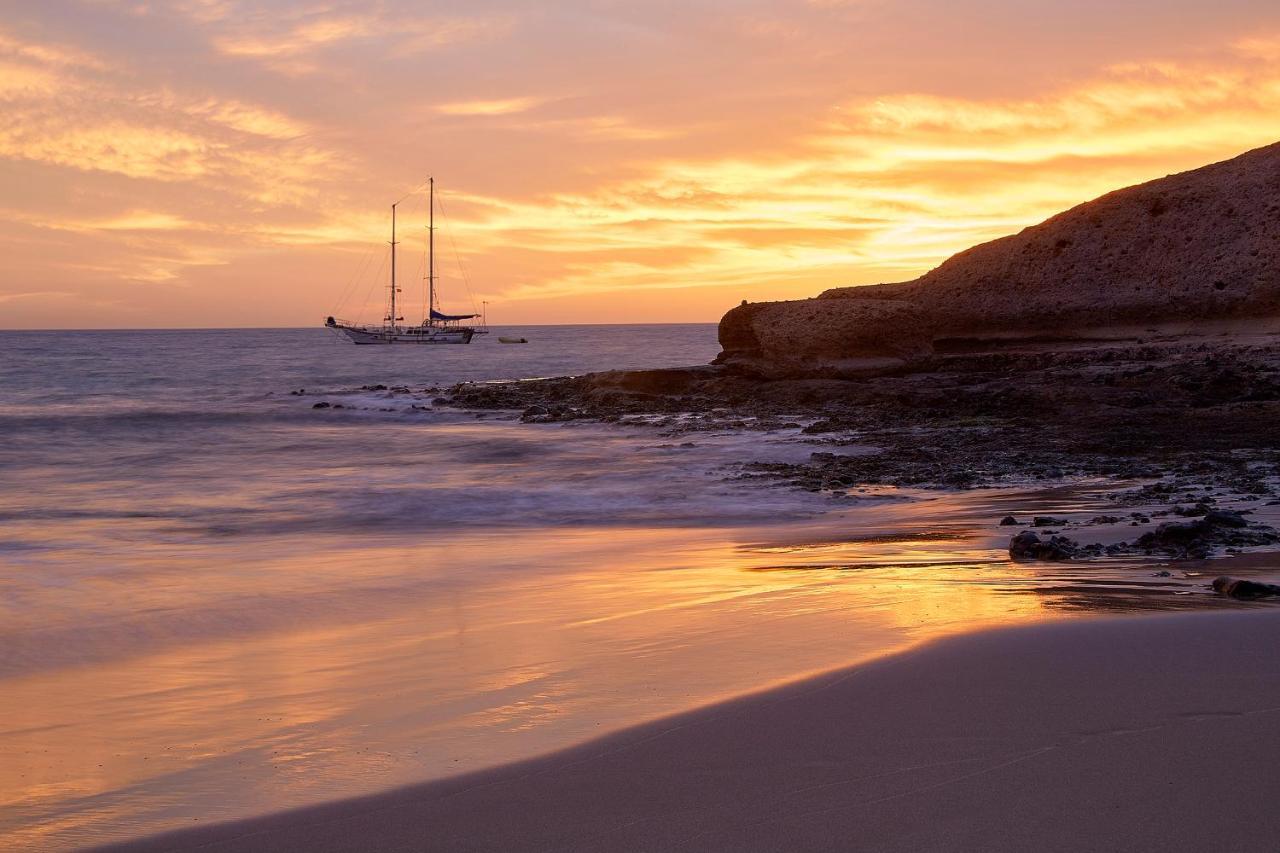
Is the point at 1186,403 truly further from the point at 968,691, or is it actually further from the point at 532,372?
the point at 532,372

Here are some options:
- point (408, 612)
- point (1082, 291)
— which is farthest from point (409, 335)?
point (408, 612)

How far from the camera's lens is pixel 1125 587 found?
594cm

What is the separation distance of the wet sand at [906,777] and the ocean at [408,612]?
0.95 feet

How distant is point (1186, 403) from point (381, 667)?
46.9ft

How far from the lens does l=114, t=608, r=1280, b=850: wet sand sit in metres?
3.00

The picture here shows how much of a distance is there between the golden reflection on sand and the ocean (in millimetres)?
21

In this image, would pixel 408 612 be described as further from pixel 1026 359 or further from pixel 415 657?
pixel 1026 359

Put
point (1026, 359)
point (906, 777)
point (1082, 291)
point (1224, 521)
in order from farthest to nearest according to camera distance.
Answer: point (1082, 291)
point (1026, 359)
point (1224, 521)
point (906, 777)

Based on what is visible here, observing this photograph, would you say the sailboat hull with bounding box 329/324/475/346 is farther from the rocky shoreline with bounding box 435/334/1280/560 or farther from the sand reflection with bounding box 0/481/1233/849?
the sand reflection with bounding box 0/481/1233/849

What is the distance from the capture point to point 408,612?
7.04 m

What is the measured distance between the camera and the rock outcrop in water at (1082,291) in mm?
25562

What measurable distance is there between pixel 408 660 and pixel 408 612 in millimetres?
1512

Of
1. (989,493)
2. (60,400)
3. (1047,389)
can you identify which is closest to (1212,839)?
(989,493)

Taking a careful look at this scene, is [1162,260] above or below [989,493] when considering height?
above
